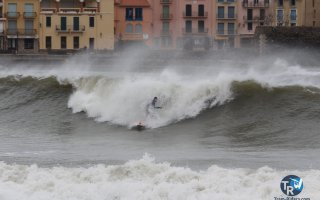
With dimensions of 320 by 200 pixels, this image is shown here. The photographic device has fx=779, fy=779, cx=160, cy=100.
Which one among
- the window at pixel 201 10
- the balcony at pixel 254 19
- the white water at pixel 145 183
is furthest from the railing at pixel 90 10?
the white water at pixel 145 183

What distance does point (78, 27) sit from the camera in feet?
273

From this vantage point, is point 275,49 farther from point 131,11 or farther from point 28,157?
point 28,157

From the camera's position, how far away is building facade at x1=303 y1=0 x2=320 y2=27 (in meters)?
90.6

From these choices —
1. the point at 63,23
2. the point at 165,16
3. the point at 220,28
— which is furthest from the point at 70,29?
the point at 220,28

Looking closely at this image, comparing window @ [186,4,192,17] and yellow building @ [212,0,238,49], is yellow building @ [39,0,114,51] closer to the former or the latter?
window @ [186,4,192,17]

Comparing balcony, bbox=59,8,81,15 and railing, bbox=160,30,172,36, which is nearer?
balcony, bbox=59,8,81,15

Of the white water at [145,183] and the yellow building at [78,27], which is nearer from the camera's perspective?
the white water at [145,183]

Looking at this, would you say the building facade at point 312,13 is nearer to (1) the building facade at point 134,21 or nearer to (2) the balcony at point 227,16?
(2) the balcony at point 227,16

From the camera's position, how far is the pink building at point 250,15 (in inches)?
3499

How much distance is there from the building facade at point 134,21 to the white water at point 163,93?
49679 millimetres

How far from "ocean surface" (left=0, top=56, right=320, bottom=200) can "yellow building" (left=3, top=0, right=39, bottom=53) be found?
39.4m

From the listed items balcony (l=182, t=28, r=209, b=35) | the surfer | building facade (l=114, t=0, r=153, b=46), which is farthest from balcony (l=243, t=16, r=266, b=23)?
the surfer

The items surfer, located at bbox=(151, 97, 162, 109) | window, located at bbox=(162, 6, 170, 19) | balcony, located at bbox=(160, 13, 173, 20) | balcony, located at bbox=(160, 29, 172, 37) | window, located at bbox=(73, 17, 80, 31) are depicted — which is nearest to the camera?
surfer, located at bbox=(151, 97, 162, 109)

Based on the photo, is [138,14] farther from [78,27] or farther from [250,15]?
[250,15]
